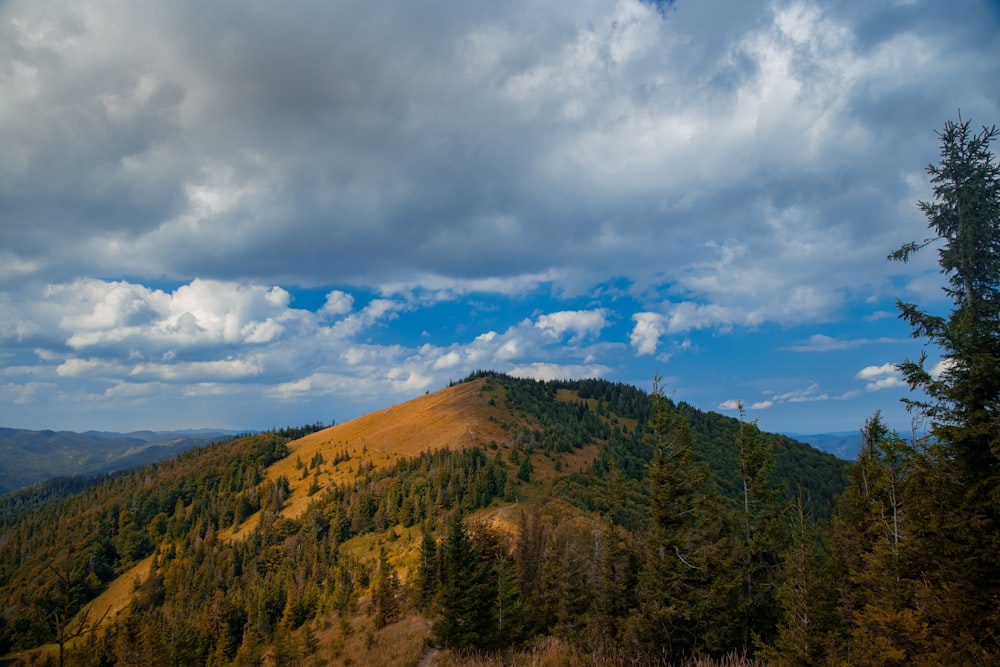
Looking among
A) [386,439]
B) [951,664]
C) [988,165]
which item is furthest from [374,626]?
[386,439]

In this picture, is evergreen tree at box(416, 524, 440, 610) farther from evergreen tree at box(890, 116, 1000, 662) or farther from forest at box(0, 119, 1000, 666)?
evergreen tree at box(890, 116, 1000, 662)

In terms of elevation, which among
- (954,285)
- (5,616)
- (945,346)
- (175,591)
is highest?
(954,285)

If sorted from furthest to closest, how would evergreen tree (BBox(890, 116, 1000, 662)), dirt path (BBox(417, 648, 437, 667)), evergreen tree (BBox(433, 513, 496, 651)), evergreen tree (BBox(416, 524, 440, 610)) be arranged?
evergreen tree (BBox(416, 524, 440, 610))
evergreen tree (BBox(433, 513, 496, 651))
dirt path (BBox(417, 648, 437, 667))
evergreen tree (BBox(890, 116, 1000, 662))

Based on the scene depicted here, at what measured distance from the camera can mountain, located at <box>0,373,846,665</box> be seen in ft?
99.0

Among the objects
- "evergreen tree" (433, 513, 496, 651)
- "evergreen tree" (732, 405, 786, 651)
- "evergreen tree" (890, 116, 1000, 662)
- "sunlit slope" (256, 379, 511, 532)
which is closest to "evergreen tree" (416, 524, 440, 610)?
"evergreen tree" (433, 513, 496, 651)

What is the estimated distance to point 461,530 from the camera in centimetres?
2791

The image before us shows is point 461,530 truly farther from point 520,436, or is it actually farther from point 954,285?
point 520,436

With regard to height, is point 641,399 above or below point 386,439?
above

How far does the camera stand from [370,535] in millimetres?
98562

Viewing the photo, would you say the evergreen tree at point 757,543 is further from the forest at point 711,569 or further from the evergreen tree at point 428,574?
the evergreen tree at point 428,574

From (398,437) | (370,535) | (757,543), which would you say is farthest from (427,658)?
(398,437)

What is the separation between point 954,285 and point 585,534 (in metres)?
37.8

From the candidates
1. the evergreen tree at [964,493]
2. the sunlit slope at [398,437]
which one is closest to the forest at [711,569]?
the evergreen tree at [964,493]

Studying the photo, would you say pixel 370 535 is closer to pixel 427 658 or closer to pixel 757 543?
A: pixel 427 658
